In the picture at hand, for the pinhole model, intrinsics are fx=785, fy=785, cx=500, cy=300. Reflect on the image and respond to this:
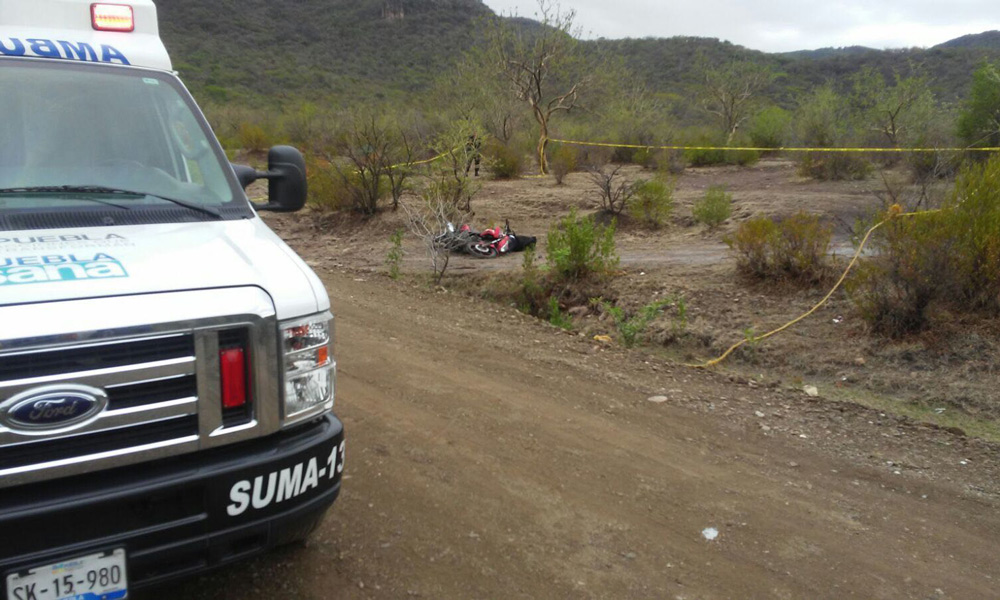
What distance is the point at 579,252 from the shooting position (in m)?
9.73

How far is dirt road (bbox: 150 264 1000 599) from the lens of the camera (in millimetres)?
3547

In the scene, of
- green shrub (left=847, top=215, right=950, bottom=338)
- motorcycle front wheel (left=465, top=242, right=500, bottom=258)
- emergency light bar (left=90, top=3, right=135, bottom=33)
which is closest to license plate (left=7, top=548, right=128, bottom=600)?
emergency light bar (left=90, top=3, right=135, bottom=33)

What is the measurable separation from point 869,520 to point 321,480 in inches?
117

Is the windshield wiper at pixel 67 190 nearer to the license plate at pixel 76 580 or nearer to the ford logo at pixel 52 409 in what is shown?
the ford logo at pixel 52 409

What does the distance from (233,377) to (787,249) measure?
752 centimetres

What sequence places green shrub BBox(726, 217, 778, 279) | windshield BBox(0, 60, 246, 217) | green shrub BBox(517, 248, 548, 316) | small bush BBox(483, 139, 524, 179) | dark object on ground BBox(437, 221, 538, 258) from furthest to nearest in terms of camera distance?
small bush BBox(483, 139, 524, 179) < dark object on ground BBox(437, 221, 538, 258) < green shrub BBox(517, 248, 548, 316) < green shrub BBox(726, 217, 778, 279) < windshield BBox(0, 60, 246, 217)

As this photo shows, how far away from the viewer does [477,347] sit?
710 centimetres

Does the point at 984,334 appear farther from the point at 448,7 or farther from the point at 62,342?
the point at 448,7

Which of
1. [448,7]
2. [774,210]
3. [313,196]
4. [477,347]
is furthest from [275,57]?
[477,347]

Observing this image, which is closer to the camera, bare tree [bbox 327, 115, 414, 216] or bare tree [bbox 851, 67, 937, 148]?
bare tree [bbox 327, 115, 414, 216]

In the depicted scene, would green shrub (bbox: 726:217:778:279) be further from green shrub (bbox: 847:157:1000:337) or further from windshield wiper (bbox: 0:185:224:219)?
windshield wiper (bbox: 0:185:224:219)

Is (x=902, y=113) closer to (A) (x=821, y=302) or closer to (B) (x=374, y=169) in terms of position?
(B) (x=374, y=169)

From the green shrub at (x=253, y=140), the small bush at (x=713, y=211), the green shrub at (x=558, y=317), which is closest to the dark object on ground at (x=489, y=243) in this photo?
the green shrub at (x=558, y=317)

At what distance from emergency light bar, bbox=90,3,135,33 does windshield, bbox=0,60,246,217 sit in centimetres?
42
